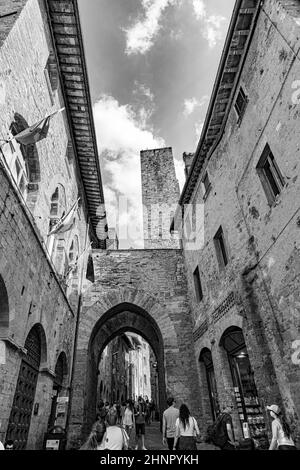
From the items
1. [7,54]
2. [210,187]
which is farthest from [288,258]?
[7,54]

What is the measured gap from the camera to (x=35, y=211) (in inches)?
239

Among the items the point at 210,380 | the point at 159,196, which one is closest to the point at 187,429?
the point at 210,380

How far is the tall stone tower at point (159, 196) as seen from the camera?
17.5 metres

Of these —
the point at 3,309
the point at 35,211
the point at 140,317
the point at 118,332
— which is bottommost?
the point at 3,309

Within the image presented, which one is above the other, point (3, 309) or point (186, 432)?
point (3, 309)

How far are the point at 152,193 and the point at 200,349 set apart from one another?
492 inches

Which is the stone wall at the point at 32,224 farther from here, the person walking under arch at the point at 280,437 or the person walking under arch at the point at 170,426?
the person walking under arch at the point at 280,437

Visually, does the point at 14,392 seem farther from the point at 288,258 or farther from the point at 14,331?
the point at 288,258

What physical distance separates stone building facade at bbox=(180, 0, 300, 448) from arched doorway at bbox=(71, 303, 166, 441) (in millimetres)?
2507

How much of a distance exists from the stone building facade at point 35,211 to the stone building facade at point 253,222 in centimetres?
404

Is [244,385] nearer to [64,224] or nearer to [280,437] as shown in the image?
[280,437]

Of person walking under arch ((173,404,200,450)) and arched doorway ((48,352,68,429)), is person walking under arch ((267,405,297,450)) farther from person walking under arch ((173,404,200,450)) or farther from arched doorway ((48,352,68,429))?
arched doorway ((48,352,68,429))

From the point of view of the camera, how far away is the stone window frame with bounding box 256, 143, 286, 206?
17.6ft

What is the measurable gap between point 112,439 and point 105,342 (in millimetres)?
9879
